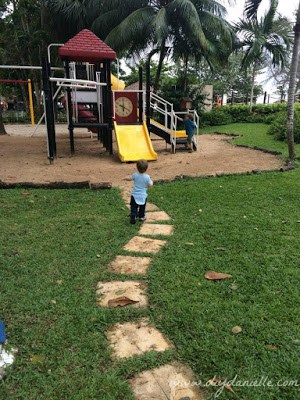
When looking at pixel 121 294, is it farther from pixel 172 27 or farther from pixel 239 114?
pixel 239 114

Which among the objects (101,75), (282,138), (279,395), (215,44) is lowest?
(279,395)

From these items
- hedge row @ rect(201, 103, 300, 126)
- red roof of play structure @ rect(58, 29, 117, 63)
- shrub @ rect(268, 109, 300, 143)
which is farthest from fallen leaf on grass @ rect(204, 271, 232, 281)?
hedge row @ rect(201, 103, 300, 126)

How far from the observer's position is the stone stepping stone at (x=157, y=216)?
4.61 metres

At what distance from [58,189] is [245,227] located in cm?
345

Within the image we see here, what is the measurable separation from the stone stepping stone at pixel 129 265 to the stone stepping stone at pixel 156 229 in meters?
0.72

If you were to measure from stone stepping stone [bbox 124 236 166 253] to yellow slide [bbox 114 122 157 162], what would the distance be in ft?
18.0

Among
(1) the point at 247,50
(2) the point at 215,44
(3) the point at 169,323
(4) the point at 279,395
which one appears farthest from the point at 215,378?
(1) the point at 247,50

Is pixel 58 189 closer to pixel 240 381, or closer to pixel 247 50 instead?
pixel 240 381

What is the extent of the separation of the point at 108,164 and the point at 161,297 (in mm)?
6640

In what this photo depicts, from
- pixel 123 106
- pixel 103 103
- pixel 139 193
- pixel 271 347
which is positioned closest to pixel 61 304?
pixel 271 347

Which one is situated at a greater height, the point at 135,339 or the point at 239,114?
the point at 239,114

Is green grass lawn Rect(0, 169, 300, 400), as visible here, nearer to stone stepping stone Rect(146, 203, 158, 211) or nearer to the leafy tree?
stone stepping stone Rect(146, 203, 158, 211)

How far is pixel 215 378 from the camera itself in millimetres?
1936

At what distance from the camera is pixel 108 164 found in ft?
29.6
